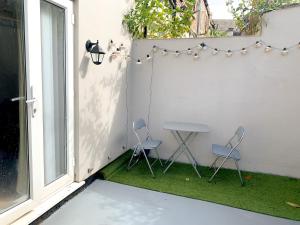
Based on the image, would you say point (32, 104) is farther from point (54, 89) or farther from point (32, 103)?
point (54, 89)

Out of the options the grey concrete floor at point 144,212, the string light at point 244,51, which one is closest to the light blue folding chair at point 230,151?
the grey concrete floor at point 144,212

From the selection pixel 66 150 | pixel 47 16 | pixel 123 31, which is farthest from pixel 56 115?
pixel 123 31

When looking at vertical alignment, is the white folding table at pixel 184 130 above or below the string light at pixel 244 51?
below

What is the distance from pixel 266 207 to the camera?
2801 millimetres

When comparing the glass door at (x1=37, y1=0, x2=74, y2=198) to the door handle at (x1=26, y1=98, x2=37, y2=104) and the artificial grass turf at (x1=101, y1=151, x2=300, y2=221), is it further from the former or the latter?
the artificial grass turf at (x1=101, y1=151, x2=300, y2=221)

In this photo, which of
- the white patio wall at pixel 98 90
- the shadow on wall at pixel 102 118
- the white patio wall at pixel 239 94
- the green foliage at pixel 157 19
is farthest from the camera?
the green foliage at pixel 157 19

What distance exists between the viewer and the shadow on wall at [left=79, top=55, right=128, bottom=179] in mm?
3002

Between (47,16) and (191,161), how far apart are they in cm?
302

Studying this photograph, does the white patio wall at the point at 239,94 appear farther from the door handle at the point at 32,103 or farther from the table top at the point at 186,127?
the door handle at the point at 32,103

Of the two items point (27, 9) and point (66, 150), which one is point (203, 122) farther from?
point (27, 9)

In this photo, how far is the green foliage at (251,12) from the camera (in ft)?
11.8

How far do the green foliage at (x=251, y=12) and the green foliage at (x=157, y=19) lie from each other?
85cm

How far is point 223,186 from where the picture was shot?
3303mm

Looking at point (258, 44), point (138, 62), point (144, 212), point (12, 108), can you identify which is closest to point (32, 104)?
point (12, 108)
